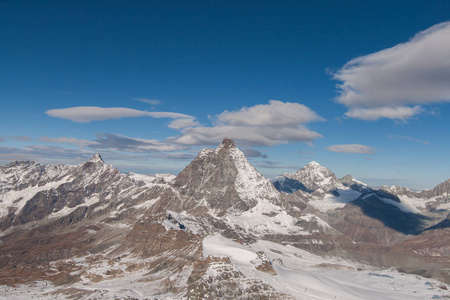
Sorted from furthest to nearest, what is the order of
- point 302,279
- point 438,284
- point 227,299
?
point 438,284, point 302,279, point 227,299

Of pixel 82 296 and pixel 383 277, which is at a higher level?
pixel 383 277

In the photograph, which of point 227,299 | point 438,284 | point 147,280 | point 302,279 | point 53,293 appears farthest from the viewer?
point 147,280

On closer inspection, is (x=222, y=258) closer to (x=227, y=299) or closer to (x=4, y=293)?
(x=227, y=299)

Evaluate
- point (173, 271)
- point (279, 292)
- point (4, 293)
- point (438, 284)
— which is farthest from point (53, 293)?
point (438, 284)

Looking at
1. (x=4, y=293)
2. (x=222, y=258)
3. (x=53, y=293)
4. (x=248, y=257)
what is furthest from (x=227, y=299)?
(x=4, y=293)

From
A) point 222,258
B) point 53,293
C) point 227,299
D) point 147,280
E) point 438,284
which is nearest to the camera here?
point 227,299

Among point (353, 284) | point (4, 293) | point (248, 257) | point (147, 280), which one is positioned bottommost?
point (4, 293)

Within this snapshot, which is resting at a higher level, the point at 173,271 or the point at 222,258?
the point at 222,258

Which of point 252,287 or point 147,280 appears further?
point 147,280

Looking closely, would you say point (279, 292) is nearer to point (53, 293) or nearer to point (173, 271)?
point (173, 271)
